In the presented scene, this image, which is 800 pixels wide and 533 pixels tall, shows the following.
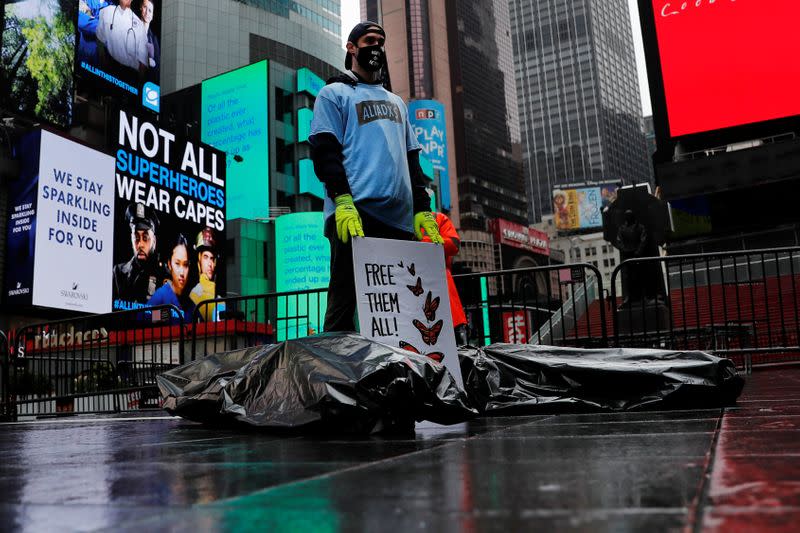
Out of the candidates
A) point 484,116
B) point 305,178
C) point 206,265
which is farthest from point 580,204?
point 206,265

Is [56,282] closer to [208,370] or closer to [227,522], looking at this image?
[208,370]

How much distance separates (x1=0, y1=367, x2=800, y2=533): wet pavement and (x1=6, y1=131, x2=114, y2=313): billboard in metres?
25.6

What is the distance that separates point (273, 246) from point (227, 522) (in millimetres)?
44953

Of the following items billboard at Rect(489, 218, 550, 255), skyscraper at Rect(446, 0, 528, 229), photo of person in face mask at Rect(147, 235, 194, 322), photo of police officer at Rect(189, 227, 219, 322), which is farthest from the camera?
skyscraper at Rect(446, 0, 528, 229)

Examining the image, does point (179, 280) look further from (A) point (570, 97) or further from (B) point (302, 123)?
(A) point (570, 97)

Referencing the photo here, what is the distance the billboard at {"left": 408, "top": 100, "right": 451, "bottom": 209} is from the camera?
259 ft

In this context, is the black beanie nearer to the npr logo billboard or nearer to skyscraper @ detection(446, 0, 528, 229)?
the npr logo billboard

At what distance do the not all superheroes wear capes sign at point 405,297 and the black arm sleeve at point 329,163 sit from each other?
394 mm

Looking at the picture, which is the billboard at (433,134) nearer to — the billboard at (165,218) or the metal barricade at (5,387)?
the billboard at (165,218)

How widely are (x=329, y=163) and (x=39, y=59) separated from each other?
30012 millimetres

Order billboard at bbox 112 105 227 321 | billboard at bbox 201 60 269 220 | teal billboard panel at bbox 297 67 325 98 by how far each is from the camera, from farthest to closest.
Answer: teal billboard panel at bbox 297 67 325 98 → billboard at bbox 201 60 269 220 → billboard at bbox 112 105 227 321

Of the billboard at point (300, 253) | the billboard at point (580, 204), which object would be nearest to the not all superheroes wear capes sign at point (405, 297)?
the billboard at point (300, 253)

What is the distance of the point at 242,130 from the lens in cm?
4669

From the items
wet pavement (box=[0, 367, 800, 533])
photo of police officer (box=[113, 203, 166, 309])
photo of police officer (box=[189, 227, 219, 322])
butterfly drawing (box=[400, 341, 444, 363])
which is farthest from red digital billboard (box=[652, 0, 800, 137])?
photo of police officer (box=[189, 227, 219, 322])
